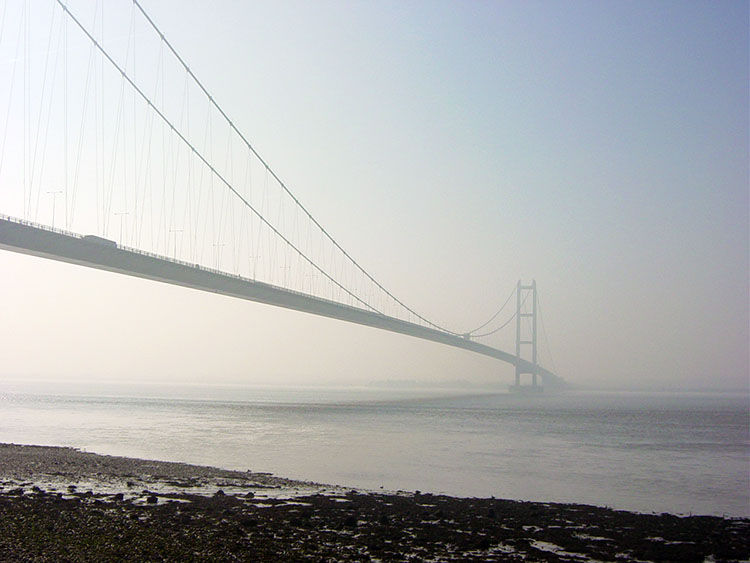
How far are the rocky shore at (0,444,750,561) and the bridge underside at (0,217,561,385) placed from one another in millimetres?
16400

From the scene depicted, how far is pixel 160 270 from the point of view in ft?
135

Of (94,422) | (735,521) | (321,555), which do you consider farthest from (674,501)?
(94,422)

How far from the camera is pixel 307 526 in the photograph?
11.9 metres

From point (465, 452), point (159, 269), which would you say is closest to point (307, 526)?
point (465, 452)

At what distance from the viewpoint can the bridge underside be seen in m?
31.1

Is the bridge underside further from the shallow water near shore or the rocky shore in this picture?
the rocky shore

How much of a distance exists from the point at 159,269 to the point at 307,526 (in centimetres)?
3136

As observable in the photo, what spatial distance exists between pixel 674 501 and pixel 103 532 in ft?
43.1

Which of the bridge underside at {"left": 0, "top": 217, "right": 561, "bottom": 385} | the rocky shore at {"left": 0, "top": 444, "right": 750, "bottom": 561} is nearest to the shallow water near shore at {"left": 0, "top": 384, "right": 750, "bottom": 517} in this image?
the rocky shore at {"left": 0, "top": 444, "right": 750, "bottom": 561}

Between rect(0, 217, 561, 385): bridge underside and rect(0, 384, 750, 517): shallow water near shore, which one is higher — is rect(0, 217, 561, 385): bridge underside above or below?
above

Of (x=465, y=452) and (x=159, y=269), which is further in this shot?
(x=159, y=269)

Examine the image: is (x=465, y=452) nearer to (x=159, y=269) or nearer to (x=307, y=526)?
(x=307, y=526)

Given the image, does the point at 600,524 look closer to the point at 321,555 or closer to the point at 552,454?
the point at 321,555

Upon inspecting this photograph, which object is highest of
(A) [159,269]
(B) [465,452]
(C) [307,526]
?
(A) [159,269]
